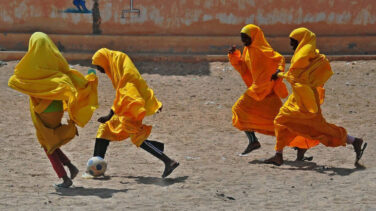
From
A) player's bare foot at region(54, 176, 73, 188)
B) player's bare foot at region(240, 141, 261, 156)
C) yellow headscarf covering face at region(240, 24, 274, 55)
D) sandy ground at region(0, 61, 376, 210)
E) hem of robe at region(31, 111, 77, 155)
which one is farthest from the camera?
player's bare foot at region(240, 141, 261, 156)

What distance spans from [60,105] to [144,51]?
8748 mm

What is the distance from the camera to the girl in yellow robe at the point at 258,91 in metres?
9.00

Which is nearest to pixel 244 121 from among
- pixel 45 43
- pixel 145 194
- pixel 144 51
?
pixel 145 194

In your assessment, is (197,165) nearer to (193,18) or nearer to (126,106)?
(126,106)

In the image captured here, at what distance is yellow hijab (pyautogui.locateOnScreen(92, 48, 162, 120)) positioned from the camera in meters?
7.41

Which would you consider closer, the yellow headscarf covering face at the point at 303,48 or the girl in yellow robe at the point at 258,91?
the yellow headscarf covering face at the point at 303,48

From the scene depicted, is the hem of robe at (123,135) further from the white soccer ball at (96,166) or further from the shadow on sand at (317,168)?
the shadow on sand at (317,168)

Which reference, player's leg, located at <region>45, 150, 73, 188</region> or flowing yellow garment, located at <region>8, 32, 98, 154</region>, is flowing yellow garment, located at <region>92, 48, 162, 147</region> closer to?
flowing yellow garment, located at <region>8, 32, 98, 154</region>

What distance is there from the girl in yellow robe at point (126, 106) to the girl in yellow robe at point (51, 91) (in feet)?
1.09

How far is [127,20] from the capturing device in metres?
16.2

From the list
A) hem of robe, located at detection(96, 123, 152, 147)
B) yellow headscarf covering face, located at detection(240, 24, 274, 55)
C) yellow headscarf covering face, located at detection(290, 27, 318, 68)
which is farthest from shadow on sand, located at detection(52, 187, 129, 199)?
yellow headscarf covering face, located at detection(240, 24, 274, 55)

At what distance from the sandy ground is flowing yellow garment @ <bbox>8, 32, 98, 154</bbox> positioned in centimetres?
58

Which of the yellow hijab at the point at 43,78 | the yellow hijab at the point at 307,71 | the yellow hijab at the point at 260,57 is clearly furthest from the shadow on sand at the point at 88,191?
the yellow hijab at the point at 260,57

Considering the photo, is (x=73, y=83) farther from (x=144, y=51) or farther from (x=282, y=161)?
(x=144, y=51)
